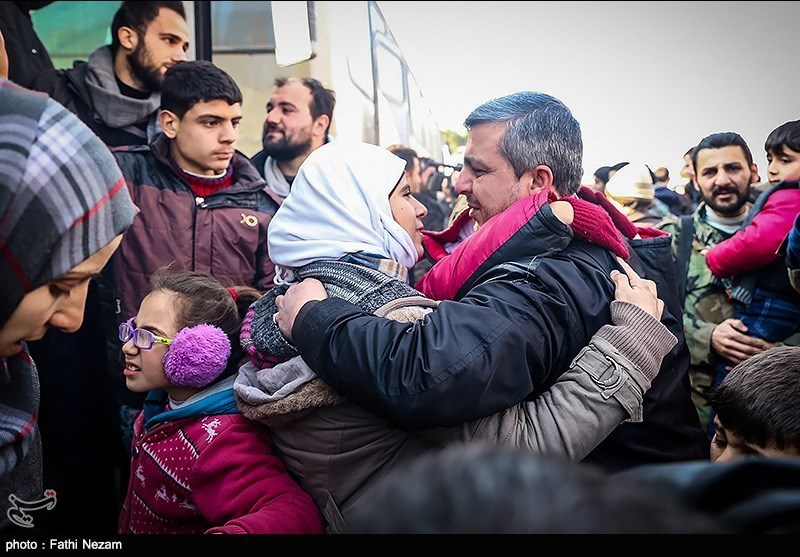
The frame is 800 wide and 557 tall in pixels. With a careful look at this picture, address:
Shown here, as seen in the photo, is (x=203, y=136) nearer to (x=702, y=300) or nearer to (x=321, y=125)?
(x=321, y=125)

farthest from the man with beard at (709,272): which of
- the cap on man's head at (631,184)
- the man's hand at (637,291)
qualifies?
the man's hand at (637,291)

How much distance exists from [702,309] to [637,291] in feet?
5.73

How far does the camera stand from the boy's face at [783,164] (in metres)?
2.12

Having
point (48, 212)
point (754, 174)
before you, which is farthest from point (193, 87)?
point (754, 174)

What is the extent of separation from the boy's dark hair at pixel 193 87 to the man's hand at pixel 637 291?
1.94 m

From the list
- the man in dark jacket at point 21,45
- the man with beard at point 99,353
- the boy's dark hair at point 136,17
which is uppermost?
the boy's dark hair at point 136,17

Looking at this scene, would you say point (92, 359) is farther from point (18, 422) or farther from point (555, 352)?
point (555, 352)

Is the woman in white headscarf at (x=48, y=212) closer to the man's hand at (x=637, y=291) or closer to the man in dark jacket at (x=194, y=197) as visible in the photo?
the man's hand at (x=637, y=291)

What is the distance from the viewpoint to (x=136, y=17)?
11.2ft

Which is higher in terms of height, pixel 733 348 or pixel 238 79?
pixel 238 79

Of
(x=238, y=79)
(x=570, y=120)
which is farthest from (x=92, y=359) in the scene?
(x=570, y=120)

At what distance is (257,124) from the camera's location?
12.4 ft

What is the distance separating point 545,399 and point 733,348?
1735mm

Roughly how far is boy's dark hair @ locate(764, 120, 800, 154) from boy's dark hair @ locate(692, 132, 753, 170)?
0.30 ft
